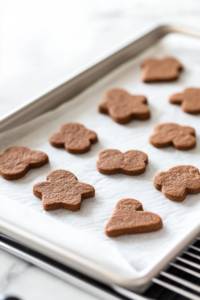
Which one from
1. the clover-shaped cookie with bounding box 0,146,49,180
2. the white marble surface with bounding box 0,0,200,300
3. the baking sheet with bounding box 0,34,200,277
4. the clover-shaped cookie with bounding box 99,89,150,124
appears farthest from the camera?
the white marble surface with bounding box 0,0,200,300

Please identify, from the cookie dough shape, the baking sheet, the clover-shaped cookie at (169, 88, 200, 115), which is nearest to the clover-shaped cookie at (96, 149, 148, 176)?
the baking sheet

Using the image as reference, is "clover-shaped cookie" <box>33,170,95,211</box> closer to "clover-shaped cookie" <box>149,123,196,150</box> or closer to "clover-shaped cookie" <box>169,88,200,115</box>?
"clover-shaped cookie" <box>149,123,196,150</box>

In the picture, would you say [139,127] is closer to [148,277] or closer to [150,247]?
[150,247]

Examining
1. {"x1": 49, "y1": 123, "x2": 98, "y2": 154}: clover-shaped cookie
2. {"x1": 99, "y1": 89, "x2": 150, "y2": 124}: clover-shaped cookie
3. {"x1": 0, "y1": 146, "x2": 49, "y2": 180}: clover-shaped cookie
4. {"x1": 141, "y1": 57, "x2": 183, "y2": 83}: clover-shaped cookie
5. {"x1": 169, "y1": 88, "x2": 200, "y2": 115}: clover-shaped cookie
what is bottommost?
{"x1": 169, "y1": 88, "x2": 200, "y2": 115}: clover-shaped cookie

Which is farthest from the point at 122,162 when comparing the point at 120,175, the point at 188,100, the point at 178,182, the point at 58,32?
the point at 58,32

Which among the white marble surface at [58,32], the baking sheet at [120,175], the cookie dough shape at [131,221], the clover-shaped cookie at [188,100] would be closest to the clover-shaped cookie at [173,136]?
the baking sheet at [120,175]

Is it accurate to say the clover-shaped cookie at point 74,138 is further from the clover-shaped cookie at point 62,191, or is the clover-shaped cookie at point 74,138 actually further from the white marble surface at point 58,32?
the white marble surface at point 58,32

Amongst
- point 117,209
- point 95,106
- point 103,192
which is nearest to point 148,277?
point 117,209
